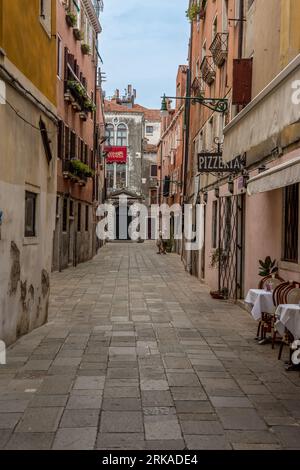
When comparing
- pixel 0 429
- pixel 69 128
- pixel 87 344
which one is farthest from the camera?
pixel 69 128

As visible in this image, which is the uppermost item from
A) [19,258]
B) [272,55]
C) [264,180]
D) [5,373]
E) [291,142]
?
[272,55]

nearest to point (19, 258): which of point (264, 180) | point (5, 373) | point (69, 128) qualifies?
point (5, 373)

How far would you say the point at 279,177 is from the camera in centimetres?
706

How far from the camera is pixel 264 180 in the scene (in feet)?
25.7

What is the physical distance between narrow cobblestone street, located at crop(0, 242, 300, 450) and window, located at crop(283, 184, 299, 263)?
1.46 meters

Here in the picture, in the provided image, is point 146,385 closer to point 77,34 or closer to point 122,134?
point 77,34

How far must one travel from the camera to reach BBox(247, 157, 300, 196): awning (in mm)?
6457

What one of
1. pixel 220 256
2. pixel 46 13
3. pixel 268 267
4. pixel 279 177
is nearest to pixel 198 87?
pixel 220 256

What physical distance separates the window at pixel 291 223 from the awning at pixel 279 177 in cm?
107

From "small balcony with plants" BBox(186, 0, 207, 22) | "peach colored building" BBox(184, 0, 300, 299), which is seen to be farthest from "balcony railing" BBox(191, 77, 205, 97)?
"small balcony with plants" BBox(186, 0, 207, 22)

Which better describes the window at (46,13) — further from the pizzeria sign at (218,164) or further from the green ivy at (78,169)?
the green ivy at (78,169)

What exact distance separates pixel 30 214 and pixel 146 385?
166 inches
